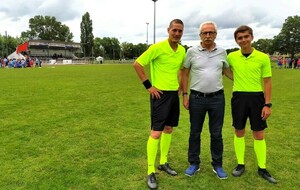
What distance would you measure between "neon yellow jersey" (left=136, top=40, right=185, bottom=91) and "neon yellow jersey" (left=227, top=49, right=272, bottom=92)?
84 centimetres

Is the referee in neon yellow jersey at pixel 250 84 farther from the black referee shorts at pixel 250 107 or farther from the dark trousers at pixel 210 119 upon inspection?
the dark trousers at pixel 210 119

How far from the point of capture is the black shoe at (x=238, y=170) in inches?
175

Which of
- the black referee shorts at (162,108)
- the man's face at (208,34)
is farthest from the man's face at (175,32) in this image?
the black referee shorts at (162,108)

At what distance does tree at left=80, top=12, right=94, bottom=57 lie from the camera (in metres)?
110

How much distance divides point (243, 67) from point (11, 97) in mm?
10073

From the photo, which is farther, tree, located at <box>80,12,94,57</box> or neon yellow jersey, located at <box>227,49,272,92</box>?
tree, located at <box>80,12,94,57</box>

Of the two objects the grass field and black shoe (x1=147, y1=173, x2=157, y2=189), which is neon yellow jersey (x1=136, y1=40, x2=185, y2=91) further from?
the grass field

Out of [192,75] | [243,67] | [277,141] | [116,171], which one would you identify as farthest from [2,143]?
[277,141]

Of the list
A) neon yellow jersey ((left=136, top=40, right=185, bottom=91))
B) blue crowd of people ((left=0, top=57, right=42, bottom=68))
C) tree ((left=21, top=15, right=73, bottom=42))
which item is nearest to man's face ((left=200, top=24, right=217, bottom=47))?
neon yellow jersey ((left=136, top=40, right=185, bottom=91))

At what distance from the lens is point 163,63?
425 cm

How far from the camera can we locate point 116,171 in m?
4.51

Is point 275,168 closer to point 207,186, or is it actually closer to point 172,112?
point 207,186

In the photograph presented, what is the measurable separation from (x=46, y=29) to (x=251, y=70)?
12982 cm

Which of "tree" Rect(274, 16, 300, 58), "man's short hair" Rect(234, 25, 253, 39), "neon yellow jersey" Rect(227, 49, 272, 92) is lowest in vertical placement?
"neon yellow jersey" Rect(227, 49, 272, 92)
